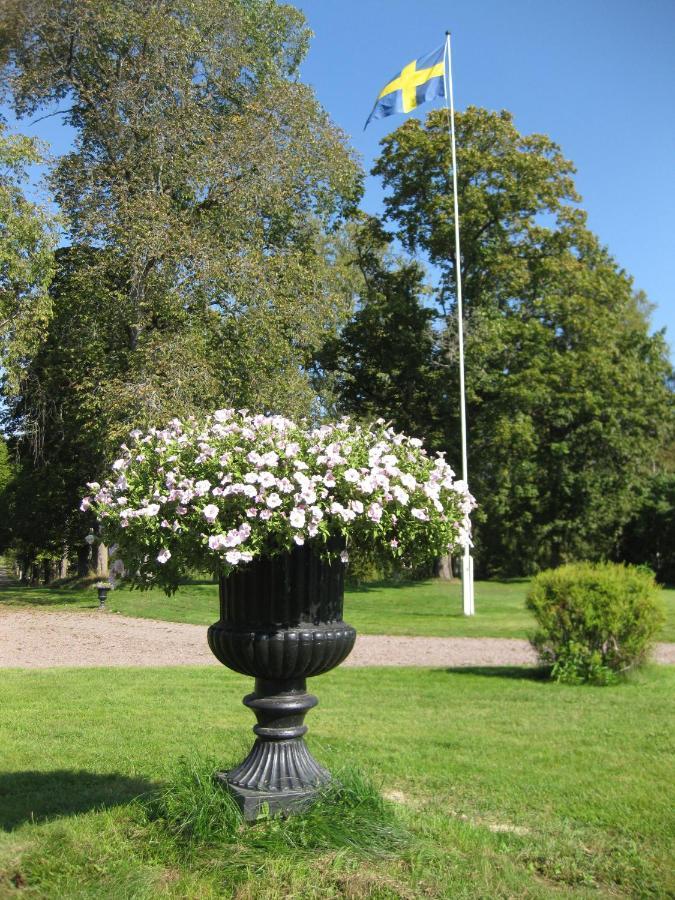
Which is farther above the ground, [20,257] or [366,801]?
[20,257]

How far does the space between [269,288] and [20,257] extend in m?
5.32

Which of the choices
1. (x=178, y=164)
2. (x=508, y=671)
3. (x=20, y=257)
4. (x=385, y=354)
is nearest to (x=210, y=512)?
(x=508, y=671)

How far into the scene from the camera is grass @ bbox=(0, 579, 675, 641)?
49.7 ft

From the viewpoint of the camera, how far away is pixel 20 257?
16891 millimetres

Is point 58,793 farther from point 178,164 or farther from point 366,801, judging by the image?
point 178,164

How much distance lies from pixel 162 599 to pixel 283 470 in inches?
686

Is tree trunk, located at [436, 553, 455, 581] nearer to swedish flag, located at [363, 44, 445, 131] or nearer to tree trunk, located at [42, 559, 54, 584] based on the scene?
swedish flag, located at [363, 44, 445, 131]

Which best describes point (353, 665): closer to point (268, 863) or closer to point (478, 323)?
point (268, 863)

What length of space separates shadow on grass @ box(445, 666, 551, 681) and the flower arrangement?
18.5 feet

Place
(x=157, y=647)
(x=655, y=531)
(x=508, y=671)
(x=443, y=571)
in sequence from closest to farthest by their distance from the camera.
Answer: (x=508, y=671)
(x=157, y=647)
(x=443, y=571)
(x=655, y=531)

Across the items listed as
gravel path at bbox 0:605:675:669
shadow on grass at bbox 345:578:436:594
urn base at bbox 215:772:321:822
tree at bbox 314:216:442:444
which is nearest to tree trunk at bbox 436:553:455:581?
shadow on grass at bbox 345:578:436:594

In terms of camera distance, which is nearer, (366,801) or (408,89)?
(366,801)

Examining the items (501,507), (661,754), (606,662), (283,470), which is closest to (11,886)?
(283,470)

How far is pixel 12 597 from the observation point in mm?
20844
